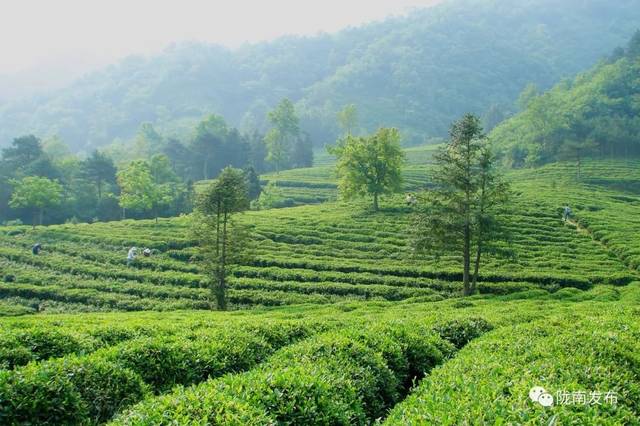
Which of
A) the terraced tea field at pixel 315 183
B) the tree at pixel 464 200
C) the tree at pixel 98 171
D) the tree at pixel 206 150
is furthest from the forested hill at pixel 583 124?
the tree at pixel 98 171

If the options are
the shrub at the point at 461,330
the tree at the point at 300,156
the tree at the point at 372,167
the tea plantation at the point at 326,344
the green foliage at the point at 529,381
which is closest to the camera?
the green foliage at the point at 529,381

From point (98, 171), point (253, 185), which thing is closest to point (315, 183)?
point (253, 185)

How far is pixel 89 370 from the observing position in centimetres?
920

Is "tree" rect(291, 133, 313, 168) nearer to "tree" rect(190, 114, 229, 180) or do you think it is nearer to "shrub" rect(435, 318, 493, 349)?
"tree" rect(190, 114, 229, 180)

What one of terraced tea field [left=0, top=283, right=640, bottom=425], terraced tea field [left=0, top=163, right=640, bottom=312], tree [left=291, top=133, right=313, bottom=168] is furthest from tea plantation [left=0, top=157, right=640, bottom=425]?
tree [left=291, top=133, right=313, bottom=168]

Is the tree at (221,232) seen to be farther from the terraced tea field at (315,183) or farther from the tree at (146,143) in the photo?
the tree at (146,143)

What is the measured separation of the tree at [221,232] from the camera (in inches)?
1414

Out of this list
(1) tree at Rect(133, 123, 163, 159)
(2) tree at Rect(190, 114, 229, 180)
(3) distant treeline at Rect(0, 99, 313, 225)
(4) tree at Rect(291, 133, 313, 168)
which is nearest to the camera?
(3) distant treeline at Rect(0, 99, 313, 225)
